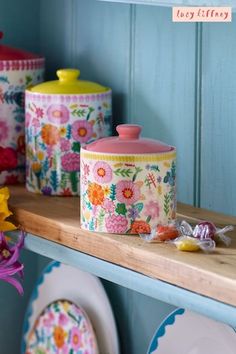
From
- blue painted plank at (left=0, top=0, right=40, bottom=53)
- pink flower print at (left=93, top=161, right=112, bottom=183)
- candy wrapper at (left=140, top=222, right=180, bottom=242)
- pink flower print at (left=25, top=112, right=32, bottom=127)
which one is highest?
blue painted plank at (left=0, top=0, right=40, bottom=53)

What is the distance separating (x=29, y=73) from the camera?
4.97ft

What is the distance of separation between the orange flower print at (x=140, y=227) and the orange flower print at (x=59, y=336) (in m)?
0.44

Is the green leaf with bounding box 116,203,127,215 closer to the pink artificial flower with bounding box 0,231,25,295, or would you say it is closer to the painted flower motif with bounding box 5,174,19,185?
the pink artificial flower with bounding box 0,231,25,295

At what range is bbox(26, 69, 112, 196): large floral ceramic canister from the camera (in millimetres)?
1402

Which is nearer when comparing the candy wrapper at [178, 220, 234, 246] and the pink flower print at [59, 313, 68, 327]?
the candy wrapper at [178, 220, 234, 246]

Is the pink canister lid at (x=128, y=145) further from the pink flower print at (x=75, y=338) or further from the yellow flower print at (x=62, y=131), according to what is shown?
the pink flower print at (x=75, y=338)

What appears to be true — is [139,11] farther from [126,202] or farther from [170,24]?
[126,202]

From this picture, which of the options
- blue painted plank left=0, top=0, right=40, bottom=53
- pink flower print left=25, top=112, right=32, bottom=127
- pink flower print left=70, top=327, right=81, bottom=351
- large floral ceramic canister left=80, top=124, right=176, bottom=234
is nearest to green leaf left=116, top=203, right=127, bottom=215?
large floral ceramic canister left=80, top=124, right=176, bottom=234

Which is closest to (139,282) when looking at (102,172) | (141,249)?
(141,249)

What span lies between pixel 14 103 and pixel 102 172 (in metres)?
0.35

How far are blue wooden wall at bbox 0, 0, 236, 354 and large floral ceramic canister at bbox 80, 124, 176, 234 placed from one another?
0.12 m

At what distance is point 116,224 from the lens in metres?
1.21

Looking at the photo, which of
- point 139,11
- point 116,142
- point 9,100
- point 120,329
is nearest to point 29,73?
point 9,100

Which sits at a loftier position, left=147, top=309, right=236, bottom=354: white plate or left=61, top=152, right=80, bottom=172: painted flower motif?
left=61, top=152, right=80, bottom=172: painted flower motif
